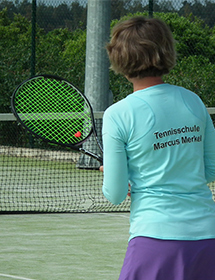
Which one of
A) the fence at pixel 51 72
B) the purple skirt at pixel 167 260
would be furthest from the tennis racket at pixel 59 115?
the fence at pixel 51 72

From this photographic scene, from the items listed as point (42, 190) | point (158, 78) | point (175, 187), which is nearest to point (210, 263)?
point (175, 187)

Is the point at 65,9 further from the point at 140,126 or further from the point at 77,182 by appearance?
the point at 140,126

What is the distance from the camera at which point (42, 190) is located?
673 centimetres

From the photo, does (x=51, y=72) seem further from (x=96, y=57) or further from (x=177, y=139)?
(x=177, y=139)

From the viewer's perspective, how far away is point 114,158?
1625 millimetres

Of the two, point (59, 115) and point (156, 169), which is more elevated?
point (156, 169)

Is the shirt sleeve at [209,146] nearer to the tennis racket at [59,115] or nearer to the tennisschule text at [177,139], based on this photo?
the tennisschule text at [177,139]

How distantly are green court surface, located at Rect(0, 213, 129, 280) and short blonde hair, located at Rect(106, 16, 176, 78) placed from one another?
1.81 m

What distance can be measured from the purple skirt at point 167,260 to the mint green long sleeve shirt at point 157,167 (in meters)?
0.02

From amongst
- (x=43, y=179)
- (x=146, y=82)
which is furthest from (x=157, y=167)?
(x=43, y=179)

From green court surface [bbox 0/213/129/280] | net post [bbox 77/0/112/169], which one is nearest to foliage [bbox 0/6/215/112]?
net post [bbox 77/0/112/169]

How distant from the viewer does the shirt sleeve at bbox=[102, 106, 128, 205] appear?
1.62m

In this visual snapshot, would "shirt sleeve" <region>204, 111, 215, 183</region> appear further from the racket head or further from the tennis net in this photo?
the tennis net

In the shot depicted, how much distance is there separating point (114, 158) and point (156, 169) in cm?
12
